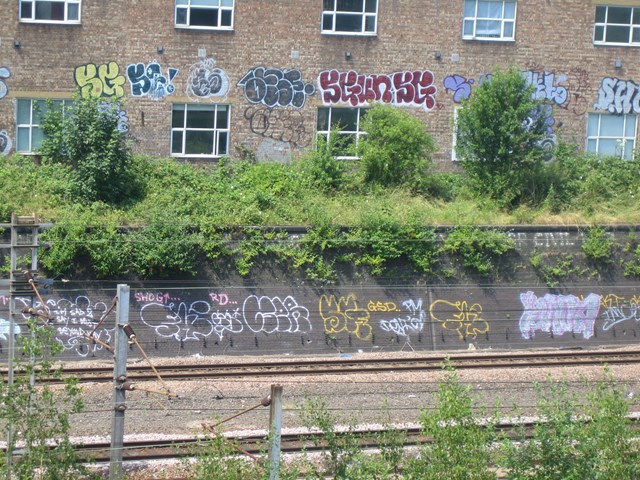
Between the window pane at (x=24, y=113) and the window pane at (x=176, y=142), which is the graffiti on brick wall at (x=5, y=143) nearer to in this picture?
the window pane at (x=24, y=113)

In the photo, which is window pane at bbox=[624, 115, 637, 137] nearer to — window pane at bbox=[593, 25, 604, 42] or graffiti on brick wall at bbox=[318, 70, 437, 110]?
window pane at bbox=[593, 25, 604, 42]

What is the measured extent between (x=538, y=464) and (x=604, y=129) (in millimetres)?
18449

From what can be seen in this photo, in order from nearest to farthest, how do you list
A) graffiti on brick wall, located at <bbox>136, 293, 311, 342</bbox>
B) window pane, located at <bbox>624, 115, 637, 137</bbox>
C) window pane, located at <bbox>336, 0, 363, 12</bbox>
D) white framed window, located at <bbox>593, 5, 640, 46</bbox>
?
graffiti on brick wall, located at <bbox>136, 293, 311, 342</bbox> < window pane, located at <bbox>336, 0, 363, 12</bbox> < white framed window, located at <bbox>593, 5, 640, 46</bbox> < window pane, located at <bbox>624, 115, 637, 137</bbox>

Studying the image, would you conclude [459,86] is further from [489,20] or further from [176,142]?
[176,142]

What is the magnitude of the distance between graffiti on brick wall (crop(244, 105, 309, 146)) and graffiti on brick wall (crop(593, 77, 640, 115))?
854cm

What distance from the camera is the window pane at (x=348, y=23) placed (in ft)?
79.2

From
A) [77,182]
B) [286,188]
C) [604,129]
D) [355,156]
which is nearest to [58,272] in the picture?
[77,182]

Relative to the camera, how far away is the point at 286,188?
22359mm

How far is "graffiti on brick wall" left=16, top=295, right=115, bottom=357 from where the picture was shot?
61.1ft

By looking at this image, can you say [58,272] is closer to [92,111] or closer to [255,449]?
[92,111]

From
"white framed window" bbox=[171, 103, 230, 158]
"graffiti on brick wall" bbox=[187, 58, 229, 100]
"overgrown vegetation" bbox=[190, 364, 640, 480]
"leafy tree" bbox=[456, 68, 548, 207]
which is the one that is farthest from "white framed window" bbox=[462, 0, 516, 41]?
"overgrown vegetation" bbox=[190, 364, 640, 480]

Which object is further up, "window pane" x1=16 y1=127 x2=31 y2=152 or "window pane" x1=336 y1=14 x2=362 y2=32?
"window pane" x1=336 y1=14 x2=362 y2=32

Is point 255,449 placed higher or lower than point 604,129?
lower

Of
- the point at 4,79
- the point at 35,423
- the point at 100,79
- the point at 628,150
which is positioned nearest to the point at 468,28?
the point at 628,150
